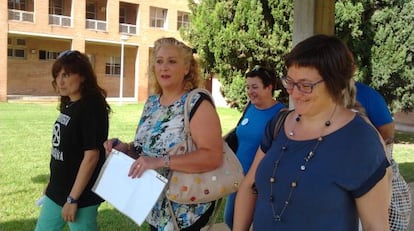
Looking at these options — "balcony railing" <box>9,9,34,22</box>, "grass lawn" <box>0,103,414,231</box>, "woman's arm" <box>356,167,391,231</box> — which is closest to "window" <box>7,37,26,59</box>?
"balcony railing" <box>9,9,34,22</box>

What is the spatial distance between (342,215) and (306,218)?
0.43ft

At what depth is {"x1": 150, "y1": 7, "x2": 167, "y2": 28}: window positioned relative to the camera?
1415 inches

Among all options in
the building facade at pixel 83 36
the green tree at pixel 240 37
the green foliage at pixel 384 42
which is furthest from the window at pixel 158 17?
the green foliage at pixel 384 42

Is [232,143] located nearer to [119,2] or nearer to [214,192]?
[214,192]

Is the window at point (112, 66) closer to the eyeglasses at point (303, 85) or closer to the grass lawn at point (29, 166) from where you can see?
the grass lawn at point (29, 166)

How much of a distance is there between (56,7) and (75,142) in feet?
107

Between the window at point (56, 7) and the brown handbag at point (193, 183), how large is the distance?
32.9m

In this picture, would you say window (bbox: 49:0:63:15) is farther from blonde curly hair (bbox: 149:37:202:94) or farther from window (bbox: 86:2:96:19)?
blonde curly hair (bbox: 149:37:202:94)

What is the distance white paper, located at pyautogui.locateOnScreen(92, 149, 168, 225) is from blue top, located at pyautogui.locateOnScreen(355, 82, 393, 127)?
1.60 m

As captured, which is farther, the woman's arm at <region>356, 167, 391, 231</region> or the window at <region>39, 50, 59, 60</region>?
the window at <region>39, 50, 59, 60</region>

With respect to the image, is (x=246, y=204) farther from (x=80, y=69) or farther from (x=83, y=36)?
(x=83, y=36)

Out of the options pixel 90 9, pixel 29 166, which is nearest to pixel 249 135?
pixel 29 166

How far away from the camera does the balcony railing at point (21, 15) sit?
30.2 metres

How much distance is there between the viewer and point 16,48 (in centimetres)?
3259
